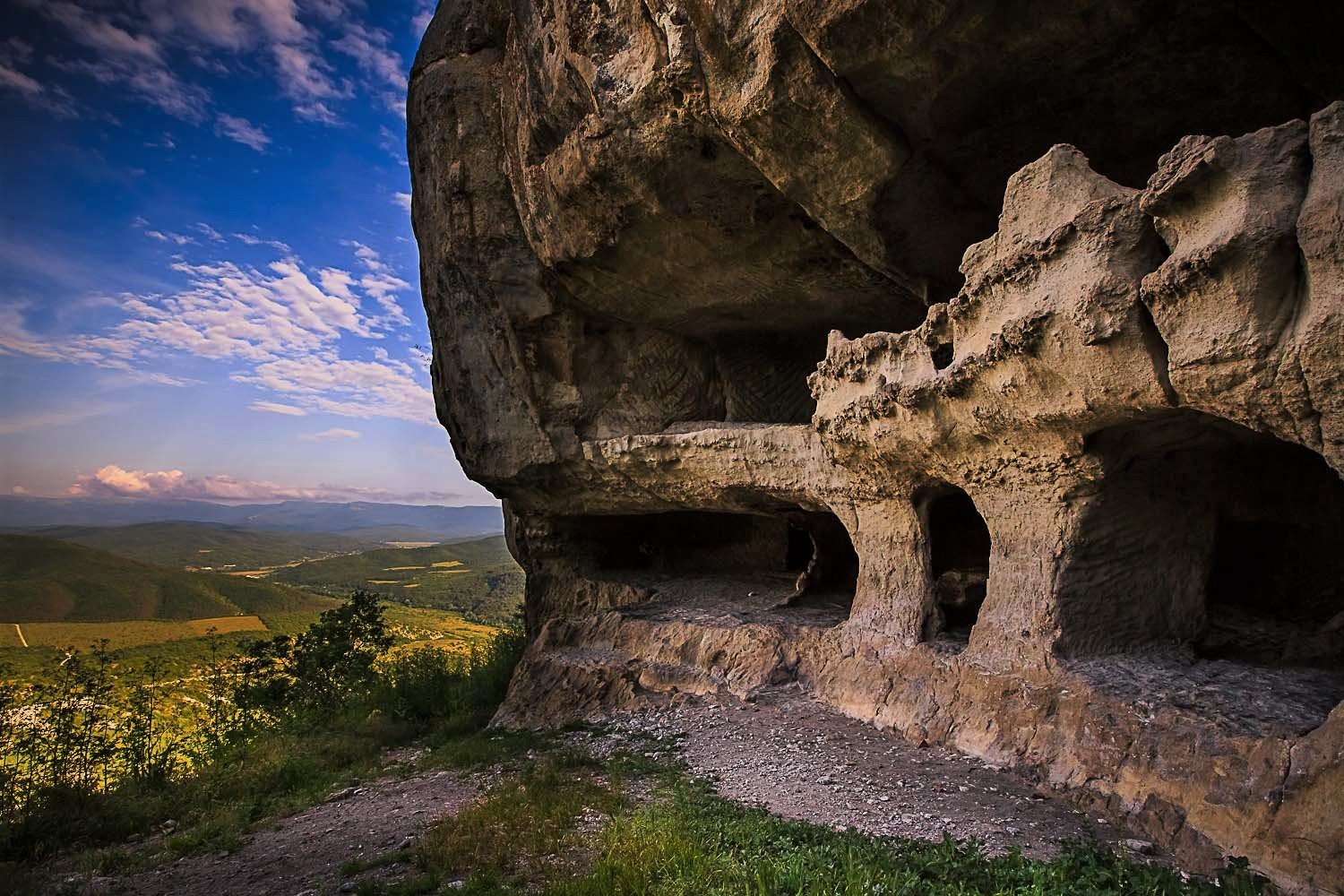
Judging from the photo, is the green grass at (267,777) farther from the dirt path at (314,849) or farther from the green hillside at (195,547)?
the green hillside at (195,547)

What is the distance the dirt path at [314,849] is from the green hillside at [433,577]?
969 inches

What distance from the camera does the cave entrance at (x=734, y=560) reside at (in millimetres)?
9414

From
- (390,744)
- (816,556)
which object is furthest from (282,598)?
(816,556)

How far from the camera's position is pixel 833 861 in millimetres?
3463

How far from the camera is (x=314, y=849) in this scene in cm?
498

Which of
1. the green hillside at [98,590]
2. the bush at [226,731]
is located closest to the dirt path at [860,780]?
the bush at [226,731]

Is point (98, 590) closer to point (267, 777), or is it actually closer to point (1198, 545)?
point (267, 777)

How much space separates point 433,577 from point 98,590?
22.1m

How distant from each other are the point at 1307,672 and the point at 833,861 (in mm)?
3768

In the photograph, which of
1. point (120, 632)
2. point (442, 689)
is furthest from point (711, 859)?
point (120, 632)

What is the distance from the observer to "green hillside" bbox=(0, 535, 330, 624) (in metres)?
20.6

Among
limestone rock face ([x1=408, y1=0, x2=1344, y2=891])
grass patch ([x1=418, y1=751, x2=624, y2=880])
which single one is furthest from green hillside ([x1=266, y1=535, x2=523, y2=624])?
grass patch ([x1=418, y1=751, x2=624, y2=880])

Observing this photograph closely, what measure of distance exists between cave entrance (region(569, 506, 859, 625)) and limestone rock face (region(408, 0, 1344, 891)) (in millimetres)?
113

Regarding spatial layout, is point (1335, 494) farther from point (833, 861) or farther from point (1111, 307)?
point (833, 861)
